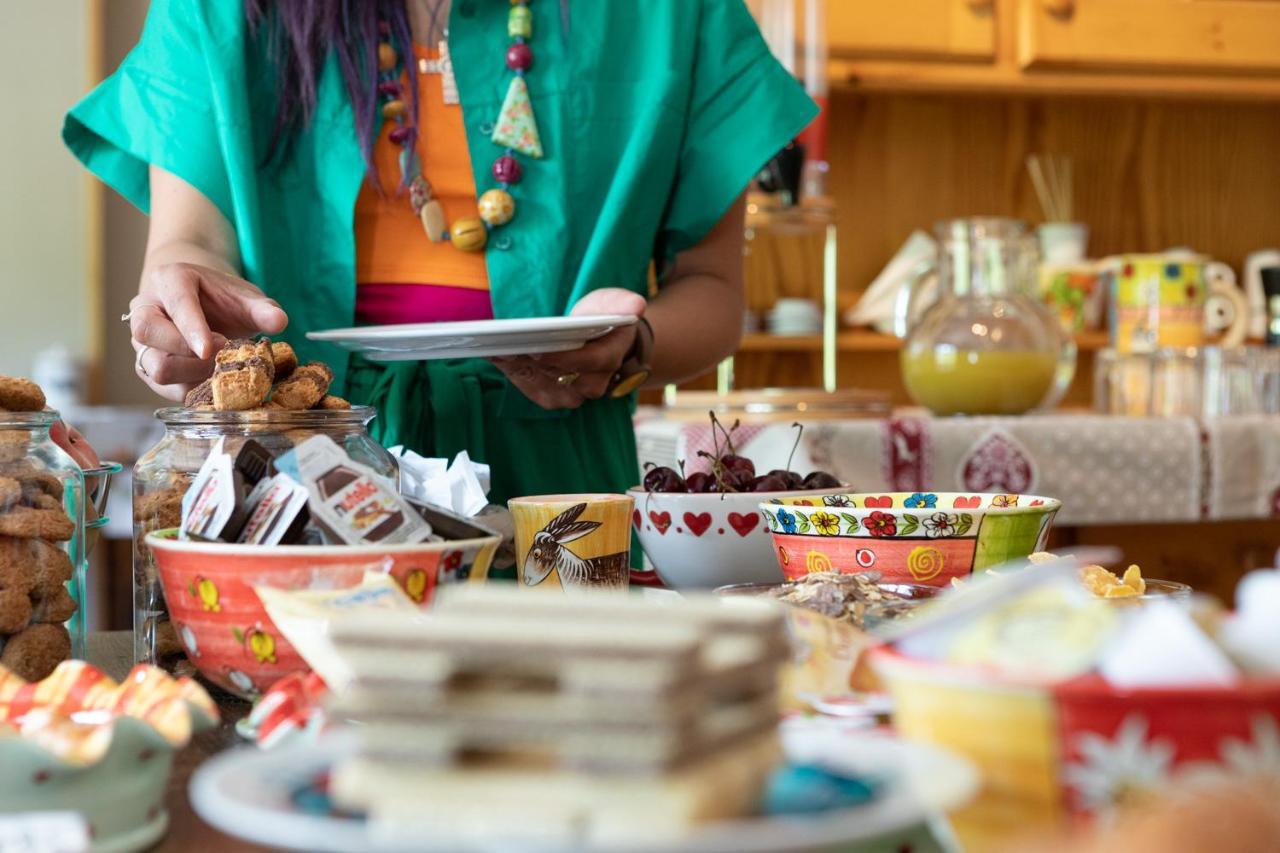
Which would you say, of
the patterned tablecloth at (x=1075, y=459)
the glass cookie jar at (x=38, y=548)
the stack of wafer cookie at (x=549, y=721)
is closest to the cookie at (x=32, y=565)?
the glass cookie jar at (x=38, y=548)

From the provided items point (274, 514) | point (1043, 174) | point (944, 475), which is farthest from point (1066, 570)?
point (1043, 174)

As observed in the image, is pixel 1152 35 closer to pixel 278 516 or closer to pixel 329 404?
pixel 329 404

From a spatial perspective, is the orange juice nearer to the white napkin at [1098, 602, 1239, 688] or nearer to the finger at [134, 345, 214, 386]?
the finger at [134, 345, 214, 386]

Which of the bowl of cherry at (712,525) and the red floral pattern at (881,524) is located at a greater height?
the red floral pattern at (881,524)

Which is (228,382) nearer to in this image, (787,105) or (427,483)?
(427,483)

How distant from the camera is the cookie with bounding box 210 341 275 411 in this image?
66 centimetres

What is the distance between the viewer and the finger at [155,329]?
0.82 meters

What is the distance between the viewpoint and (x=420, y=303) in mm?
1149

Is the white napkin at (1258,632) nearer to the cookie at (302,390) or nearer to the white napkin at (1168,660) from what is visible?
the white napkin at (1168,660)

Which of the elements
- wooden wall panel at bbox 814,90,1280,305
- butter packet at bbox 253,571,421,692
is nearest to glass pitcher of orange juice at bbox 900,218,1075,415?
wooden wall panel at bbox 814,90,1280,305

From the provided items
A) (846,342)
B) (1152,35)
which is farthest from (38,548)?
(1152,35)

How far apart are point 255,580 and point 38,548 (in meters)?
0.14

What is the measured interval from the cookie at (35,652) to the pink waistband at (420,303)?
56cm

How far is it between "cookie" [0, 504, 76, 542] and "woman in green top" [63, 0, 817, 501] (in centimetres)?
44
